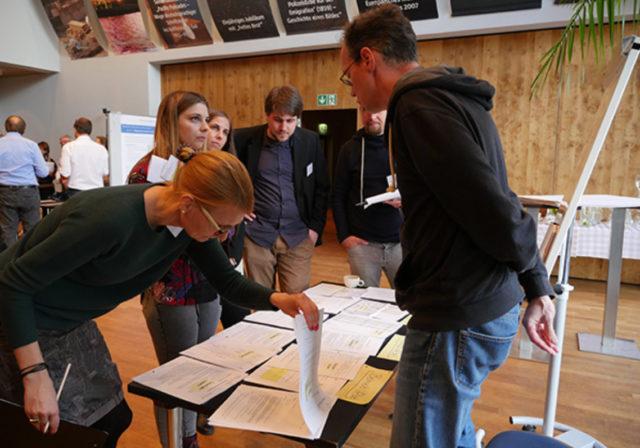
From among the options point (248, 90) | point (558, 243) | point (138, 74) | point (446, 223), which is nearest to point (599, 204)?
point (558, 243)

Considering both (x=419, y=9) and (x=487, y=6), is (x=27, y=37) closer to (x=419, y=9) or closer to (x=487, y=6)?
(x=419, y=9)

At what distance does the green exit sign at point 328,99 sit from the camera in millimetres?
6719

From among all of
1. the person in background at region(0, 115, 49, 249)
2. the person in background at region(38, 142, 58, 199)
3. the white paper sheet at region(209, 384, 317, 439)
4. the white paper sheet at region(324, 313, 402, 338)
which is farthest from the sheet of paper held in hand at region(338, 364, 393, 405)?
the person in background at region(38, 142, 58, 199)

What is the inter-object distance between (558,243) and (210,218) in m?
1.14

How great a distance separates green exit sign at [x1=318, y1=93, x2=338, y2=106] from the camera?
6.72 meters

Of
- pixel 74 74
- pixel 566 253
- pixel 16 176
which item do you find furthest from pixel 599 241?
pixel 74 74

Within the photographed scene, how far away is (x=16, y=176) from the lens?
5.27 metres

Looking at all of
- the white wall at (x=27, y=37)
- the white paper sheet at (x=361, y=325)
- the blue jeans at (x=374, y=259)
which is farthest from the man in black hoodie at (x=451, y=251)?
the white wall at (x=27, y=37)

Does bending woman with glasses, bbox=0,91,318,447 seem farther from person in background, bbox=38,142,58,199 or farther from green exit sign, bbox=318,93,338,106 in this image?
person in background, bbox=38,142,58,199

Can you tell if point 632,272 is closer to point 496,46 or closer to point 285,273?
point 496,46

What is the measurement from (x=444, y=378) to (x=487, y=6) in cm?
554

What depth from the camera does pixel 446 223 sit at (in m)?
0.98

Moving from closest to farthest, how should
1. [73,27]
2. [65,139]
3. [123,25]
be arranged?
[123,25], [65,139], [73,27]

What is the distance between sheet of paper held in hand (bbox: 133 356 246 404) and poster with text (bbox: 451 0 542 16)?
Answer: 5502mm
